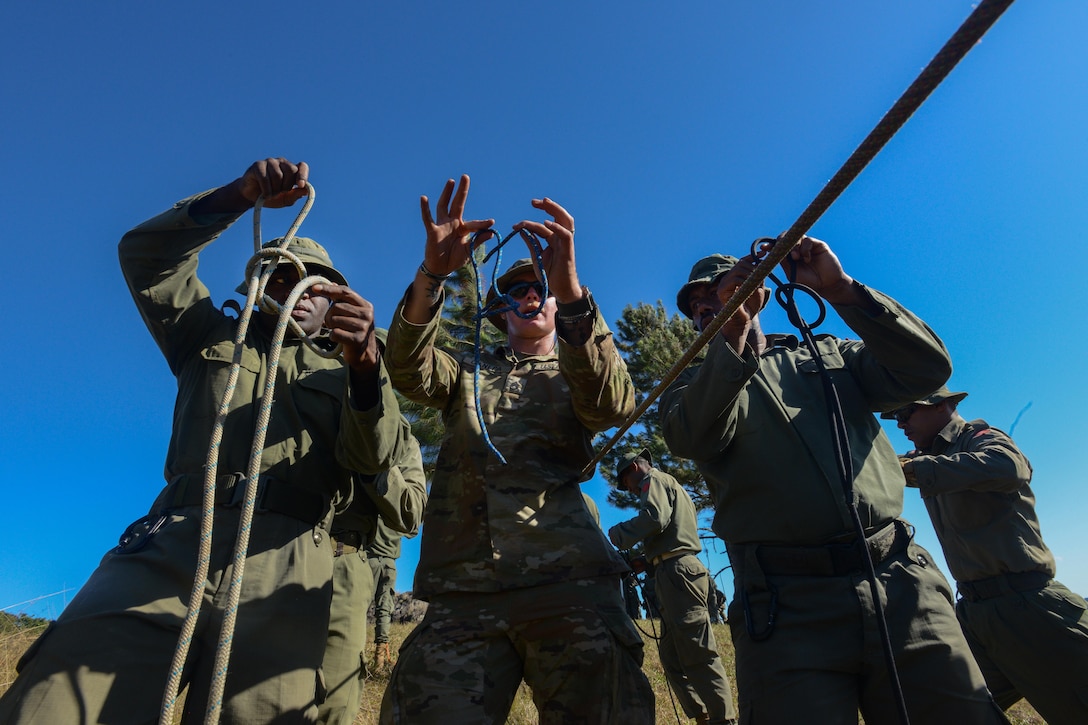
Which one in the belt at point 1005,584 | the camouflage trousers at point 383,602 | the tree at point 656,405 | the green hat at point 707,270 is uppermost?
the tree at point 656,405

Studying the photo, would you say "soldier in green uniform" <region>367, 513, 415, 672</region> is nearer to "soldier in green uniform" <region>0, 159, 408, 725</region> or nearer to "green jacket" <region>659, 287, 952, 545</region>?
"soldier in green uniform" <region>0, 159, 408, 725</region>

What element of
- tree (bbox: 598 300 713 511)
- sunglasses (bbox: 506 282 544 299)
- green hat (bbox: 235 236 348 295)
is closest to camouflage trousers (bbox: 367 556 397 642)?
green hat (bbox: 235 236 348 295)

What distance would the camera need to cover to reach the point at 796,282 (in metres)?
2.66

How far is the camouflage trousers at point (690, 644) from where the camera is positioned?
5.84 meters

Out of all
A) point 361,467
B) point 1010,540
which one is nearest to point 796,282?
point 361,467

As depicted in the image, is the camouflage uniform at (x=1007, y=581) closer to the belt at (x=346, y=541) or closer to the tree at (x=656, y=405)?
the belt at (x=346, y=541)

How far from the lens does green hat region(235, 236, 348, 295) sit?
133 inches

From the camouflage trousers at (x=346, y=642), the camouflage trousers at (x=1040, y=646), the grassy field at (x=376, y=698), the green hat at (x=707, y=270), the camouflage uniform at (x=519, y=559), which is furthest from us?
the grassy field at (x=376, y=698)

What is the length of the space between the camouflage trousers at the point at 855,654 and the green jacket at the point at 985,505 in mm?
1850

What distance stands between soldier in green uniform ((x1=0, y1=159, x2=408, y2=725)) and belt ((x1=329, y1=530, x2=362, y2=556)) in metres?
1.04

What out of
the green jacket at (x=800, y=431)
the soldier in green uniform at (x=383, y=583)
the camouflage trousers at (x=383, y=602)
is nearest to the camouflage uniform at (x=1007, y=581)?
the green jacket at (x=800, y=431)

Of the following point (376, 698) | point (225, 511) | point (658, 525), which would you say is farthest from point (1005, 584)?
point (376, 698)

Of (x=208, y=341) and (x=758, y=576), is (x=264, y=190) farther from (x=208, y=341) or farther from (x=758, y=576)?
(x=758, y=576)

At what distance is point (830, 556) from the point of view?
2.40 metres
